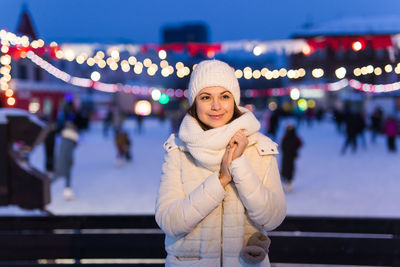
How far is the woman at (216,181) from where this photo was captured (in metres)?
1.63

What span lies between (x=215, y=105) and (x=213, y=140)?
0.17 m

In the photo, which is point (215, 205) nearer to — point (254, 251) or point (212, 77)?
point (254, 251)

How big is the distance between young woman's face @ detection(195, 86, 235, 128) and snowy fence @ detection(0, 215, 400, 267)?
6.18ft

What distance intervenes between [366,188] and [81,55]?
6.90 metres

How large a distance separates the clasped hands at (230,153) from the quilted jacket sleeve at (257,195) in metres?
0.03

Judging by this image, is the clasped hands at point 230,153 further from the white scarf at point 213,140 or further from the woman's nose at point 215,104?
the woman's nose at point 215,104

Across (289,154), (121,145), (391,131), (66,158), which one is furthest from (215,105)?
(391,131)

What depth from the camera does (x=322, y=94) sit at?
45375 mm

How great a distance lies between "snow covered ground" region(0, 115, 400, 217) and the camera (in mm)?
6684

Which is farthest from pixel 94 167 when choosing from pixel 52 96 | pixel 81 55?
pixel 52 96

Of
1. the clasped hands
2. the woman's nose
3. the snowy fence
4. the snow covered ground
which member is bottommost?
the snow covered ground

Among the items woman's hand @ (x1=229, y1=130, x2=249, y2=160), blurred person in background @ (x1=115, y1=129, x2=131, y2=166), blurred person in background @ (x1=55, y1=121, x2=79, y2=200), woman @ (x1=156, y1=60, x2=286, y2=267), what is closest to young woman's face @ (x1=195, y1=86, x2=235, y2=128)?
woman @ (x1=156, y1=60, x2=286, y2=267)

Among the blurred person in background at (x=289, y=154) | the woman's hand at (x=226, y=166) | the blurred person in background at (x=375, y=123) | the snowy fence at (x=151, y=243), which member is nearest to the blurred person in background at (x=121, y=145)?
the blurred person in background at (x=289, y=154)

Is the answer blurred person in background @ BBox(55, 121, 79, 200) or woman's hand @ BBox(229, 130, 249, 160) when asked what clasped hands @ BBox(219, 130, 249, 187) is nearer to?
woman's hand @ BBox(229, 130, 249, 160)
